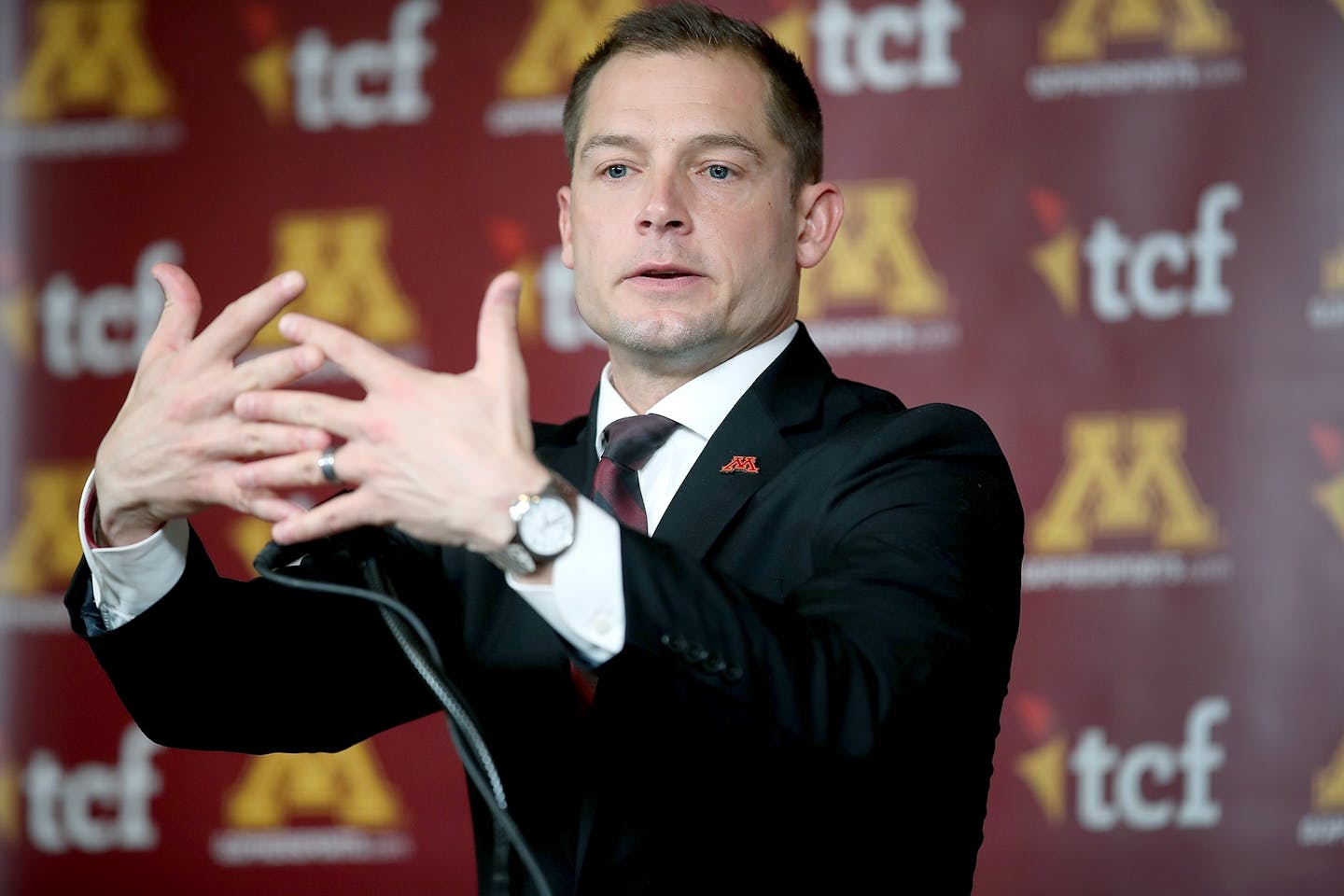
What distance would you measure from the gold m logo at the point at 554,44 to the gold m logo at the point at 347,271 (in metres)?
0.48

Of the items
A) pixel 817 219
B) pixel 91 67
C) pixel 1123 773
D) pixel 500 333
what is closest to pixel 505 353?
pixel 500 333

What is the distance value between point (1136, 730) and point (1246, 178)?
124 centimetres

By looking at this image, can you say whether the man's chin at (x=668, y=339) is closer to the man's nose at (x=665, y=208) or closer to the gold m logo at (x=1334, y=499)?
the man's nose at (x=665, y=208)

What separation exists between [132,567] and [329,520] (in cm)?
38

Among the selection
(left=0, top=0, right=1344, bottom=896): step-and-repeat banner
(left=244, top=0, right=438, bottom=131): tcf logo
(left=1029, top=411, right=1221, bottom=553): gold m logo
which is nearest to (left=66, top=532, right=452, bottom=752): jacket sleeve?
(left=0, top=0, right=1344, bottom=896): step-and-repeat banner

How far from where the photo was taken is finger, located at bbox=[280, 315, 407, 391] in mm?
1189

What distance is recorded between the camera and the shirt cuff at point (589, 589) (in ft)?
3.92

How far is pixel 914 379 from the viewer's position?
3.39 meters

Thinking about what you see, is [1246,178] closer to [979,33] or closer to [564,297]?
[979,33]

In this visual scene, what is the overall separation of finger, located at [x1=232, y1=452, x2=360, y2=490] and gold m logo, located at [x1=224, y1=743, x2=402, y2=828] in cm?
230

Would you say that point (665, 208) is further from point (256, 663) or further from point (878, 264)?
point (878, 264)

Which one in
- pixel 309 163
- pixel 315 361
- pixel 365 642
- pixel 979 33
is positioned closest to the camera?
pixel 315 361

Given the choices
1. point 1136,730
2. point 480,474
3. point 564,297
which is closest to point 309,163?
point 564,297

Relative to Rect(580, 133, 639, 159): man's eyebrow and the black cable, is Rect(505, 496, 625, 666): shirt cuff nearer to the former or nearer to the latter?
the black cable
